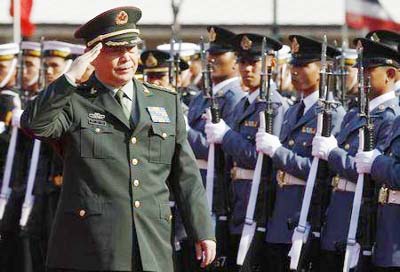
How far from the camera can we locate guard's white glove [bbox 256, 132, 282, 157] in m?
11.2

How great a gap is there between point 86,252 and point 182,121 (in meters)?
0.95

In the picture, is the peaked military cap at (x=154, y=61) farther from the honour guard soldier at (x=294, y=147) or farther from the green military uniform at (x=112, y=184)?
the green military uniform at (x=112, y=184)

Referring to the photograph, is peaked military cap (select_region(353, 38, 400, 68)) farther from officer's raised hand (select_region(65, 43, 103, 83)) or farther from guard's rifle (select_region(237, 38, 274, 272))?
officer's raised hand (select_region(65, 43, 103, 83))

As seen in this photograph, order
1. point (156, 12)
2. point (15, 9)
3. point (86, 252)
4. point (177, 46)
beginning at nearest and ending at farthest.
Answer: point (86, 252)
point (177, 46)
point (15, 9)
point (156, 12)

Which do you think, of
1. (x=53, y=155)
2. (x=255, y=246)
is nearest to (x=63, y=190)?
(x=255, y=246)

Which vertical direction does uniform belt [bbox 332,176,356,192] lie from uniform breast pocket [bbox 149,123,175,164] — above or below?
below

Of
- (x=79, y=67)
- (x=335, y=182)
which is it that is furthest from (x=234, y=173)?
(x=79, y=67)

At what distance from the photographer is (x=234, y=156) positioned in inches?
464

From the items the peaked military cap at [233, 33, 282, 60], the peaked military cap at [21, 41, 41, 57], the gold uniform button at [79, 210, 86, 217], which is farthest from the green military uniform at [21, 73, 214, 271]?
the peaked military cap at [21, 41, 41, 57]

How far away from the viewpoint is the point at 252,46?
12.1 meters

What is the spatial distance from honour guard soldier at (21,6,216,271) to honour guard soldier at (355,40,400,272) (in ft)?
5.92

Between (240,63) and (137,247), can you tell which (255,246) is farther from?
(137,247)

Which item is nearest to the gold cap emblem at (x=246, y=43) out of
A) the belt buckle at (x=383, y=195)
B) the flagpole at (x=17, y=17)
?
the belt buckle at (x=383, y=195)

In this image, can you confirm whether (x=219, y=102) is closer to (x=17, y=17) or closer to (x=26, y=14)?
(x=17, y=17)
